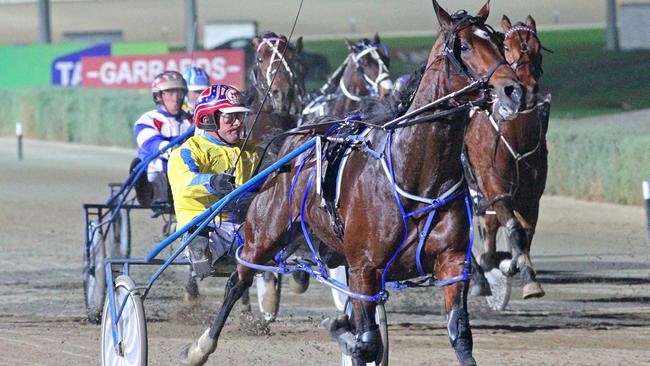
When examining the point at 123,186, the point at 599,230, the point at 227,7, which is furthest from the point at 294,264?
the point at 227,7

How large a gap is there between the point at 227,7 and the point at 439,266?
1293 inches

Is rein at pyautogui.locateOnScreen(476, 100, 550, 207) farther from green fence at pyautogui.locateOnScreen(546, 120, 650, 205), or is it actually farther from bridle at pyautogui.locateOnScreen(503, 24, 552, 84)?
green fence at pyautogui.locateOnScreen(546, 120, 650, 205)

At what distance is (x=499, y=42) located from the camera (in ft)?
16.6

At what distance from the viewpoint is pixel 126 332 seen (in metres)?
6.15

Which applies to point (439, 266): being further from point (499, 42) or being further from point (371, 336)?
point (499, 42)

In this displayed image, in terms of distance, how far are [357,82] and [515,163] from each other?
2451 millimetres

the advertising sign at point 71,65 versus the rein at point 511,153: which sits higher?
the advertising sign at point 71,65

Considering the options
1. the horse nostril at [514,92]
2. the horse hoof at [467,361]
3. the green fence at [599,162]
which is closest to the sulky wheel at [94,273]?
the horse hoof at [467,361]

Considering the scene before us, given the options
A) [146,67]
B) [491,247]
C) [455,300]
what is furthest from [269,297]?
[146,67]

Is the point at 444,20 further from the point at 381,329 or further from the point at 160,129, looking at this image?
the point at 160,129

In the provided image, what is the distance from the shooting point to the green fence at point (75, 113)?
20.4 metres

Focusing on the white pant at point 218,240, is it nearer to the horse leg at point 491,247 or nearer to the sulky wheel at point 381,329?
the sulky wheel at point 381,329

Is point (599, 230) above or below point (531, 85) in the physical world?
below

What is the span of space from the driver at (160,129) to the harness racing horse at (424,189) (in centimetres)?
310
